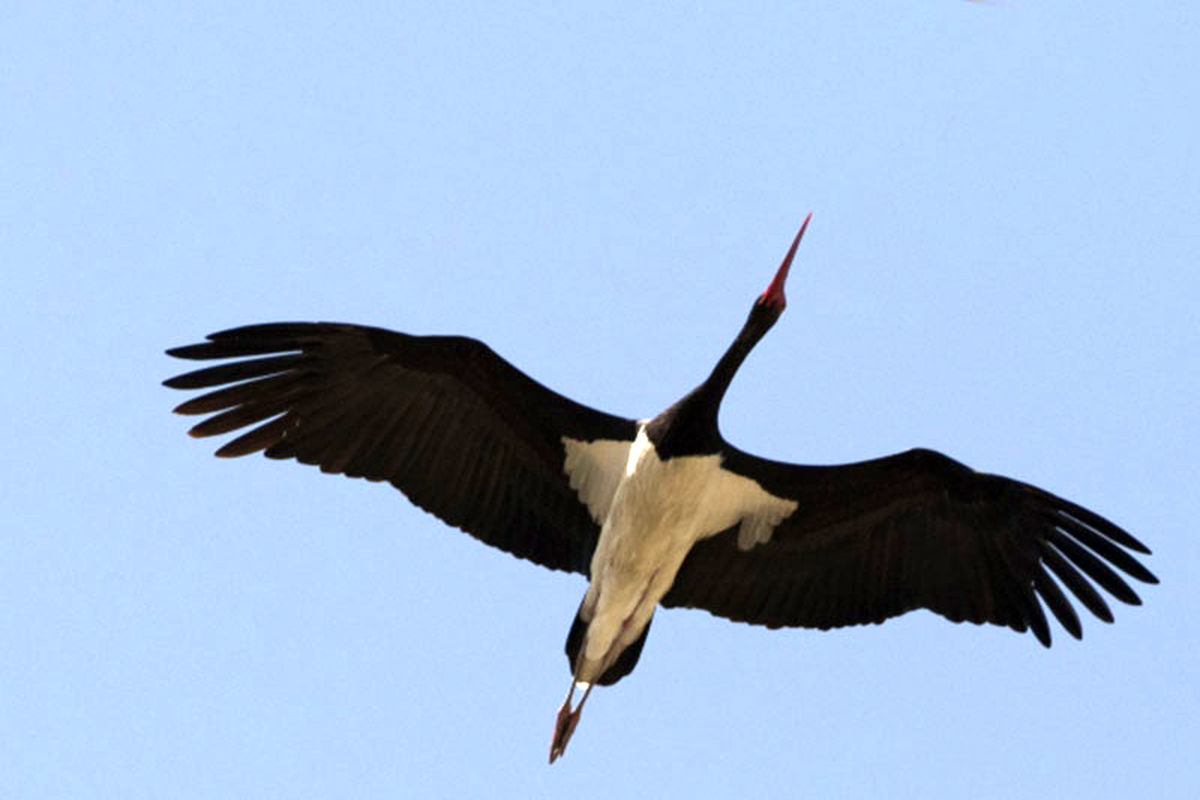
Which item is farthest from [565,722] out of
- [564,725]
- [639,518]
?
[639,518]

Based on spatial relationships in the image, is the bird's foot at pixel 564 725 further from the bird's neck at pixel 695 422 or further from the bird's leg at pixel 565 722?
the bird's neck at pixel 695 422

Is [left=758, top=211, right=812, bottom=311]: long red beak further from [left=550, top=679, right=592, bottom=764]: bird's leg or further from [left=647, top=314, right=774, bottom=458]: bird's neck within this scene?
[left=550, top=679, right=592, bottom=764]: bird's leg

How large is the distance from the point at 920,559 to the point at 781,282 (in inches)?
80.5

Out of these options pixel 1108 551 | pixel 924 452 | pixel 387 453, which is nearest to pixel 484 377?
pixel 387 453

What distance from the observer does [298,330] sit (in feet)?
30.3

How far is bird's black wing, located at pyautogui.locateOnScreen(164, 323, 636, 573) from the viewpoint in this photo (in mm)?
9172

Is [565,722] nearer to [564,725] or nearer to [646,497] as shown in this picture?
[564,725]

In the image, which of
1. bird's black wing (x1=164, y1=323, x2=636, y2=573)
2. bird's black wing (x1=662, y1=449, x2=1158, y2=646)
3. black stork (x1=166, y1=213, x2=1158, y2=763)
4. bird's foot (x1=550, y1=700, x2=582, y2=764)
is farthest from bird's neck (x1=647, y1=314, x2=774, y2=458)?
bird's foot (x1=550, y1=700, x2=582, y2=764)

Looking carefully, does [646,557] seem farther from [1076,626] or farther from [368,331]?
[1076,626]

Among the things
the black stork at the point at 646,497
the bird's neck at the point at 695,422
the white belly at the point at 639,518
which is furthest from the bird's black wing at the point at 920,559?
the bird's neck at the point at 695,422

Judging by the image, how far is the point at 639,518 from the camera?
9375 mm

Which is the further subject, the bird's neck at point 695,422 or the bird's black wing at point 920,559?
the bird's black wing at point 920,559

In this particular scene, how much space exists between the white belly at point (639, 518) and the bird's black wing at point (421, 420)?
0.17 meters

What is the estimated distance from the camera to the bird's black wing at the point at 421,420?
917cm
